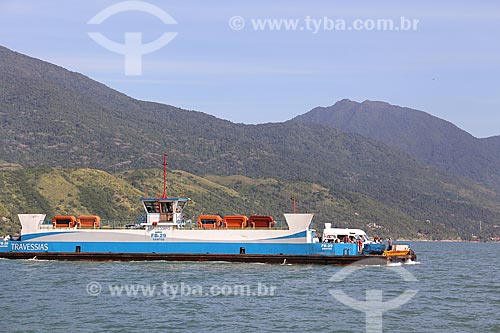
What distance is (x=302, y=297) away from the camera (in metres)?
48.9

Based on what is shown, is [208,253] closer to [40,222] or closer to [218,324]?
[40,222]

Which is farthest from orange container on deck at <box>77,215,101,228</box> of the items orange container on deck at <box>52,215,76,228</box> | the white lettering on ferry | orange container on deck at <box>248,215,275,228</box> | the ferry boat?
orange container on deck at <box>248,215,275,228</box>

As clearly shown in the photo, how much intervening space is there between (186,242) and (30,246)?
615 inches

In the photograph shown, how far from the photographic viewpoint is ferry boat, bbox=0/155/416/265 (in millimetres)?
69375

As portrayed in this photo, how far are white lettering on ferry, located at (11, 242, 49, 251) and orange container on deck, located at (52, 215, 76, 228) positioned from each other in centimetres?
293

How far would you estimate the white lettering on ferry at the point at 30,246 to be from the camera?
74.6 metres

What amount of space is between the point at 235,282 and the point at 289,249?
49.4 ft

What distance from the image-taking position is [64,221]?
77.3m

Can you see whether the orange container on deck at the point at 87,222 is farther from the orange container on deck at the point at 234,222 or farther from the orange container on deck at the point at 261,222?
the orange container on deck at the point at 261,222

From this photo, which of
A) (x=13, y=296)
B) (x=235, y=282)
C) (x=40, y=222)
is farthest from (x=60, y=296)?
(x=40, y=222)

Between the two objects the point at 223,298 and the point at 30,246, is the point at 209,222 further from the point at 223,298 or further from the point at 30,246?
the point at 223,298

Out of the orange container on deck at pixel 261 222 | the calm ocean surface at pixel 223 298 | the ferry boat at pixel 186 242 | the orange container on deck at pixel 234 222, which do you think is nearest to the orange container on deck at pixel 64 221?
the ferry boat at pixel 186 242

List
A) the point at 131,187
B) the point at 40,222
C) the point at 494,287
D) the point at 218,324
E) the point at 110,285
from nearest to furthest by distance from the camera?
1. the point at 218,324
2. the point at 110,285
3. the point at 494,287
4. the point at 40,222
5. the point at 131,187

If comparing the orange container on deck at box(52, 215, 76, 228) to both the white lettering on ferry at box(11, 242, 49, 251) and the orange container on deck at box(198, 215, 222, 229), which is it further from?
the orange container on deck at box(198, 215, 222, 229)
